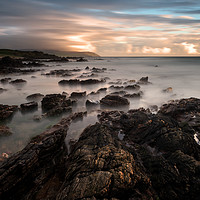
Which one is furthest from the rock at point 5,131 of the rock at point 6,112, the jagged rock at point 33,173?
the jagged rock at point 33,173

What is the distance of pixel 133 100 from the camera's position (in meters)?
17.7

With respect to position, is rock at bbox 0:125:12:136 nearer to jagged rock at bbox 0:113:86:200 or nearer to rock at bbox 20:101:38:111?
rock at bbox 20:101:38:111

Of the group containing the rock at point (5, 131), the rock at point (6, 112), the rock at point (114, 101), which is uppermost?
the rock at point (114, 101)

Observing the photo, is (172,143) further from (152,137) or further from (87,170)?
(87,170)

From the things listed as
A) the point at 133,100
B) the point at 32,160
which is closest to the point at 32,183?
the point at 32,160

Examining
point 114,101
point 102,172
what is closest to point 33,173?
point 102,172

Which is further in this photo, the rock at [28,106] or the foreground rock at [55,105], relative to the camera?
the rock at [28,106]

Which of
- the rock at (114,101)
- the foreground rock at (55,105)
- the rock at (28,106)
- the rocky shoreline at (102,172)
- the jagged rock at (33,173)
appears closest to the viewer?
the rocky shoreline at (102,172)

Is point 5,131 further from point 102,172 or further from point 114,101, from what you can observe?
point 114,101

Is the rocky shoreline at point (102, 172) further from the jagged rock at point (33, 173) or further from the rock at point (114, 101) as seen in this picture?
the rock at point (114, 101)

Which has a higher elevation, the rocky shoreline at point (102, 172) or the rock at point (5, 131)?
the rocky shoreline at point (102, 172)

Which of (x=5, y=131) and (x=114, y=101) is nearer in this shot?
(x=5, y=131)

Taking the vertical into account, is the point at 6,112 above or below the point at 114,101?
below

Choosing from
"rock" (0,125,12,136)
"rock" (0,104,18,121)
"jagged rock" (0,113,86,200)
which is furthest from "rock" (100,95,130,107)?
"jagged rock" (0,113,86,200)
